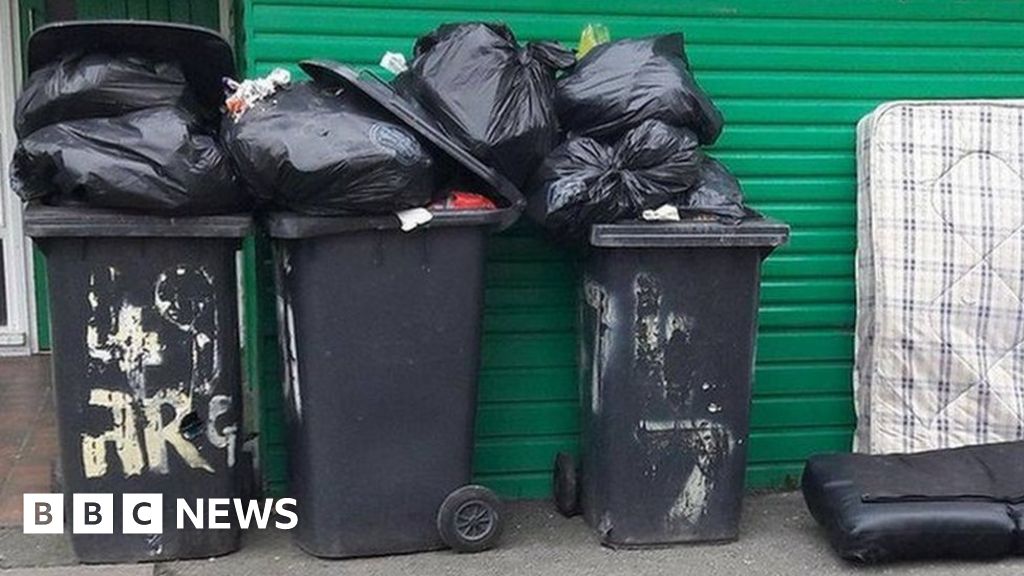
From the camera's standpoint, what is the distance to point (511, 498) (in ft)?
14.3

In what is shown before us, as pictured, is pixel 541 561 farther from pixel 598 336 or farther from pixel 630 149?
pixel 630 149

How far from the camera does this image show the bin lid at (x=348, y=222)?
3445 millimetres

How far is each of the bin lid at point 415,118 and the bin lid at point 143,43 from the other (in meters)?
0.29

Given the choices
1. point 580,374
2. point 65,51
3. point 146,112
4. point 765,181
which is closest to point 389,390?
point 580,374

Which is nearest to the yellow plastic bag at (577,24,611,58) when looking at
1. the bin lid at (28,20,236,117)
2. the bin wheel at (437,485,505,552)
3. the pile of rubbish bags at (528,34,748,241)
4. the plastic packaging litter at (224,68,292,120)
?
the pile of rubbish bags at (528,34,748,241)

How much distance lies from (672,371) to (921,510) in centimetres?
91

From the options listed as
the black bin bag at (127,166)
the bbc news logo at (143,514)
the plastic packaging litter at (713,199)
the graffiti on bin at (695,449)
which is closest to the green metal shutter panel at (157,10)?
the black bin bag at (127,166)

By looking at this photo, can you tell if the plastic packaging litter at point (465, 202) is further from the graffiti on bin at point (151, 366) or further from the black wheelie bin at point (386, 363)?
the graffiti on bin at point (151, 366)

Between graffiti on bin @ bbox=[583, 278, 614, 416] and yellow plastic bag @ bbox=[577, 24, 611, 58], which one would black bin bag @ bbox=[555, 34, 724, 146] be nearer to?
yellow plastic bag @ bbox=[577, 24, 611, 58]

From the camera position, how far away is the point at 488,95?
12.0 ft

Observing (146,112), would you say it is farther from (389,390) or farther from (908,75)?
(908,75)

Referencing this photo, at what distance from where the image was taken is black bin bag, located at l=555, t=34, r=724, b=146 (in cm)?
382

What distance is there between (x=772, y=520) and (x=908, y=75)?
6.08 feet

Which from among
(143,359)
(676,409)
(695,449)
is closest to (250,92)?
Result: (143,359)
